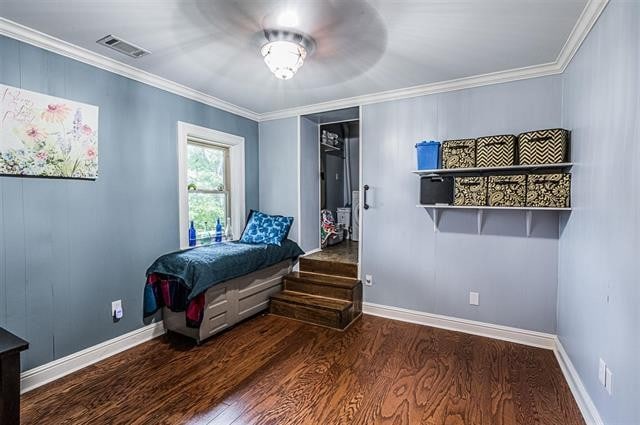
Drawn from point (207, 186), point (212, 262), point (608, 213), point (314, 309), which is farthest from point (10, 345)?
point (608, 213)

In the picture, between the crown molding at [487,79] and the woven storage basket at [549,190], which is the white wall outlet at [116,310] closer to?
the crown molding at [487,79]

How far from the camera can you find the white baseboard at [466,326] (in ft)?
9.03

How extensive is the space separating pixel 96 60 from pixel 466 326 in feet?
13.1

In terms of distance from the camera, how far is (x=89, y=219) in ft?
8.09

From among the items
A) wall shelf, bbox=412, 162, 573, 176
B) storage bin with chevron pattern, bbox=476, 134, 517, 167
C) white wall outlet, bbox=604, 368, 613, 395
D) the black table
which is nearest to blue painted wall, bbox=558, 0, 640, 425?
white wall outlet, bbox=604, 368, 613, 395

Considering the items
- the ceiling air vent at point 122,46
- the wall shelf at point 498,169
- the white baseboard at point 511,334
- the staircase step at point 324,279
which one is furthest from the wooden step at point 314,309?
the ceiling air vent at point 122,46

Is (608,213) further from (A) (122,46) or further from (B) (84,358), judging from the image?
(B) (84,358)

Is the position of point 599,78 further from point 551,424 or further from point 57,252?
point 57,252

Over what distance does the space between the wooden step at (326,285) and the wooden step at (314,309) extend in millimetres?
60

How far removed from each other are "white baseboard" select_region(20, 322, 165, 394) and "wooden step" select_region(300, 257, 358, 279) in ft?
5.58

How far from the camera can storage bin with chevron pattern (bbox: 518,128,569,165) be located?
238 centimetres

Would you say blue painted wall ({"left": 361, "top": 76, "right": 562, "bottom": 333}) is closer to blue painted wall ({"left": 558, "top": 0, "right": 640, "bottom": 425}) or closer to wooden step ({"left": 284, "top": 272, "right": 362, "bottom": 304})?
wooden step ({"left": 284, "top": 272, "right": 362, "bottom": 304})

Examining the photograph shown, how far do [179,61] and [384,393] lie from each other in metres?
2.97

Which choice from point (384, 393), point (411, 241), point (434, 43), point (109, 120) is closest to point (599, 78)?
point (434, 43)
